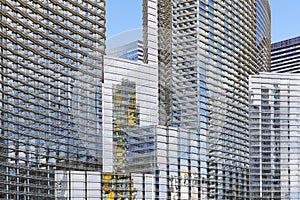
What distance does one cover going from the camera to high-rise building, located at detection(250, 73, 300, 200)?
14912 centimetres

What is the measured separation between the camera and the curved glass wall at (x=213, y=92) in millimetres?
137750

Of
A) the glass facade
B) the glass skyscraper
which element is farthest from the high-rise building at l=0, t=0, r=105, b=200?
the glass facade

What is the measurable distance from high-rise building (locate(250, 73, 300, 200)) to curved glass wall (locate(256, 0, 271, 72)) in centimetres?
1577

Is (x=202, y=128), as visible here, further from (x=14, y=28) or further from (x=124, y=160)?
(x=14, y=28)

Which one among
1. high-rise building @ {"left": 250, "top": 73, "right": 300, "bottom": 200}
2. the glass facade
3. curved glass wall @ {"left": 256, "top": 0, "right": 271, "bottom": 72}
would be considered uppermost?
curved glass wall @ {"left": 256, "top": 0, "right": 271, "bottom": 72}

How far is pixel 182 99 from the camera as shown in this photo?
13938 cm

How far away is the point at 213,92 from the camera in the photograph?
14412cm

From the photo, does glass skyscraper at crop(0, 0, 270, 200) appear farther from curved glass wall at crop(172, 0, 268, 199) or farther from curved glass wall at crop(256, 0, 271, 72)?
curved glass wall at crop(256, 0, 271, 72)

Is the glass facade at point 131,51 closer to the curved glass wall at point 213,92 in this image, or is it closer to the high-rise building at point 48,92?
the curved glass wall at point 213,92

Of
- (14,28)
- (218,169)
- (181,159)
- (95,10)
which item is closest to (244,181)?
(218,169)

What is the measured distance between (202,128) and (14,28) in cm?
5457

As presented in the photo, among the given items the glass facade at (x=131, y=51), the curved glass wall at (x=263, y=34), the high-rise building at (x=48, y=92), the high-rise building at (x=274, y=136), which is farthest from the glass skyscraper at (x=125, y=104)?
the glass facade at (x=131, y=51)

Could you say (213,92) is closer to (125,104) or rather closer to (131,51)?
(125,104)

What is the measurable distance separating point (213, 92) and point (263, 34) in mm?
41681
